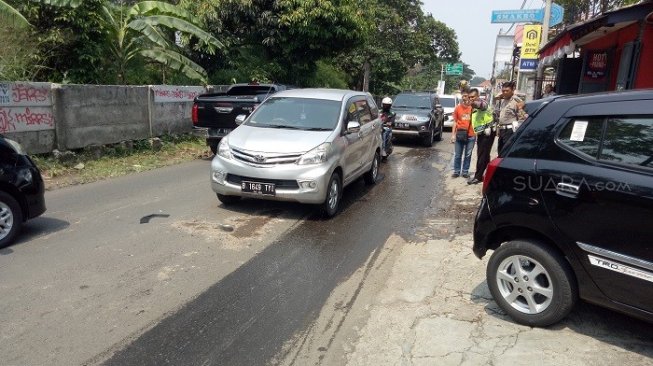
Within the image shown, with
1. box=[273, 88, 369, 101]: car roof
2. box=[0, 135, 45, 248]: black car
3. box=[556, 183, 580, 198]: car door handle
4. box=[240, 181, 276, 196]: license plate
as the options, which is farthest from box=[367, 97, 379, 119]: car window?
box=[556, 183, 580, 198]: car door handle

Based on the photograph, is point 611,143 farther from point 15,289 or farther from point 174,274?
point 15,289

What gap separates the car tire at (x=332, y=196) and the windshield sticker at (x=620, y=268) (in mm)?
3682

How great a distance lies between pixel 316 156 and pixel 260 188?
84 cm

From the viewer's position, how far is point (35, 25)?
11.6 metres

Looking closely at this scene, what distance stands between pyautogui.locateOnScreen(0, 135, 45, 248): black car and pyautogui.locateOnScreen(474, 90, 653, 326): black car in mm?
4812

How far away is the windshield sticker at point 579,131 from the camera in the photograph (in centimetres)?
347

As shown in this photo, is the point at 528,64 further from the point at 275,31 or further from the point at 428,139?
the point at 275,31

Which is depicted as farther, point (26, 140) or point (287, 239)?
point (26, 140)

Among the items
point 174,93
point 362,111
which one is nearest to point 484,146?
point 362,111

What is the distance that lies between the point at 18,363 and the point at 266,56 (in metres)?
18.1

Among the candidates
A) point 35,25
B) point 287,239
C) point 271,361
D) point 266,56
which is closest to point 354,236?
point 287,239

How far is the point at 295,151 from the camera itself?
6.33m

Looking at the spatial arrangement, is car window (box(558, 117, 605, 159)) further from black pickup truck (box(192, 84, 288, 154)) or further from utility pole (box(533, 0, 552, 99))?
utility pole (box(533, 0, 552, 99))

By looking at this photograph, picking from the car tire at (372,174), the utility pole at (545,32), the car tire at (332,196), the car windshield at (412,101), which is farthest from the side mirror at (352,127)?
the utility pole at (545,32)
